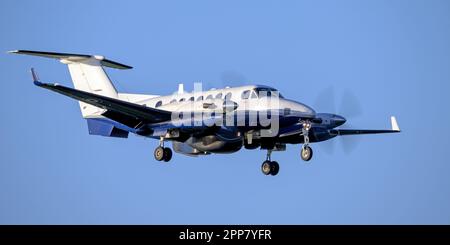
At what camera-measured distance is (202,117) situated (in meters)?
30.7

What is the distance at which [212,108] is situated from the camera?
30.4 meters

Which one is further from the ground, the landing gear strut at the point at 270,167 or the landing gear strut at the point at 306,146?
the landing gear strut at the point at 306,146

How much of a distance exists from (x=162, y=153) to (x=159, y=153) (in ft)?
0.41

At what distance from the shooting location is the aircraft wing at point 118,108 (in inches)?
1177

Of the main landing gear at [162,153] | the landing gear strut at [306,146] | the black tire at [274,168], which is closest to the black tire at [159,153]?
the main landing gear at [162,153]

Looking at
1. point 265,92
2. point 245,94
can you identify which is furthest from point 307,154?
point 245,94

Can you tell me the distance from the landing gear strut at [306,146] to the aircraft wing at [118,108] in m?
5.38

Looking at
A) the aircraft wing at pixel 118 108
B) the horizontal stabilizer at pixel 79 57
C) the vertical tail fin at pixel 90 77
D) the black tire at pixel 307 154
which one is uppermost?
the horizontal stabilizer at pixel 79 57

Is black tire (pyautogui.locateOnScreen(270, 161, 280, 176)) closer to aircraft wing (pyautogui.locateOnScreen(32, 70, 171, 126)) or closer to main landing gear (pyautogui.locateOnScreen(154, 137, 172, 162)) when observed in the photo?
main landing gear (pyautogui.locateOnScreen(154, 137, 172, 162))

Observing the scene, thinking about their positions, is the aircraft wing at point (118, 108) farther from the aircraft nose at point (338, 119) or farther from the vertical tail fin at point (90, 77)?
the aircraft nose at point (338, 119)

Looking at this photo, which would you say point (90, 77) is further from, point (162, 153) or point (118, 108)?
point (162, 153)
